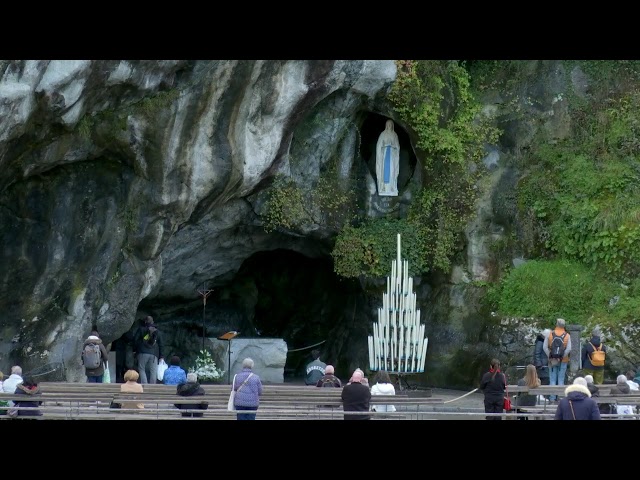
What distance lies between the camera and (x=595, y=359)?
2281cm

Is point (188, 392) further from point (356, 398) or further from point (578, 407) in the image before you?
point (578, 407)

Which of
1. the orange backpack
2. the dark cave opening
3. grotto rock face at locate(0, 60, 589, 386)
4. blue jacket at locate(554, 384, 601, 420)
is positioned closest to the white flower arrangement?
grotto rock face at locate(0, 60, 589, 386)

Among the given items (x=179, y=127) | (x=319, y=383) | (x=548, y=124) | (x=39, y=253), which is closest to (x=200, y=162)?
(x=179, y=127)

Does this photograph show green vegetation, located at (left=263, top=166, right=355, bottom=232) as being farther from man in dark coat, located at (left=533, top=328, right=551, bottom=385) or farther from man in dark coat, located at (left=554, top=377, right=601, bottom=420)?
man in dark coat, located at (left=554, top=377, right=601, bottom=420)

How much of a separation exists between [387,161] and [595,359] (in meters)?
6.12

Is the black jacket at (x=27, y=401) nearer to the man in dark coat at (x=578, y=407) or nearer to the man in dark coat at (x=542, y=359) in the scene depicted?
the man in dark coat at (x=578, y=407)

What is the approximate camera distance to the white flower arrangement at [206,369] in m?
26.4

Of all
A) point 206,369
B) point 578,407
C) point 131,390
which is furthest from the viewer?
point 206,369

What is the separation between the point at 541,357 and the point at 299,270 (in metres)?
8.53

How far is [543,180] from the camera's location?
26609 millimetres

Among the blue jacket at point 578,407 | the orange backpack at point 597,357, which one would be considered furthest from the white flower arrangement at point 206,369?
the blue jacket at point 578,407

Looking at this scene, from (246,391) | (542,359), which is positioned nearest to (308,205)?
(542,359)

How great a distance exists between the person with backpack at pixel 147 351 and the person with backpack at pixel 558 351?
6123 mm

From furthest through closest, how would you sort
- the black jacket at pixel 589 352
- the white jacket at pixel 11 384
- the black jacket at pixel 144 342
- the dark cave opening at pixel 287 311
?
the dark cave opening at pixel 287 311 → the black jacket at pixel 144 342 → the black jacket at pixel 589 352 → the white jacket at pixel 11 384
